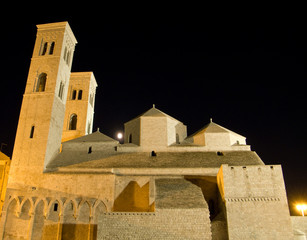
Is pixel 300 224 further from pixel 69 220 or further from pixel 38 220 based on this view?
pixel 38 220

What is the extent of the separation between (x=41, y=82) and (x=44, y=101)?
119 inches

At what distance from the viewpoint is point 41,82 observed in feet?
89.6

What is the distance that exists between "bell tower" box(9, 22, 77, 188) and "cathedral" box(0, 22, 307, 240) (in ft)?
0.33

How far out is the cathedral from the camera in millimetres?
17016

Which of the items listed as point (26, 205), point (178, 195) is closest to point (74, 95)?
point (26, 205)

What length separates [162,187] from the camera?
19.5 meters

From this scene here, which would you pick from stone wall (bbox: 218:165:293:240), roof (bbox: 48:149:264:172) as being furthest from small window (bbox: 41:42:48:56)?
stone wall (bbox: 218:165:293:240)

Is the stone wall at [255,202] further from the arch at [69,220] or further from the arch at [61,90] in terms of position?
the arch at [61,90]

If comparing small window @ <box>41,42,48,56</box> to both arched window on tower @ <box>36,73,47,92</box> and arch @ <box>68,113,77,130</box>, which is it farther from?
arch @ <box>68,113,77,130</box>

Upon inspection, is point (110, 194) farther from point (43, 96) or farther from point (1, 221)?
point (43, 96)

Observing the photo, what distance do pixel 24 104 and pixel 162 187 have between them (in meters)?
16.7

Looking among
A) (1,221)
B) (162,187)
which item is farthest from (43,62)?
(162,187)

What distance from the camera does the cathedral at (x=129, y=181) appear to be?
1702 centimetres

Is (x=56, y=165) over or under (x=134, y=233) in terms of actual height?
over
